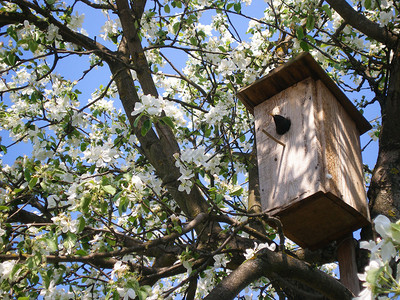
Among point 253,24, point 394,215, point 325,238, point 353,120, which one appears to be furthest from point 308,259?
point 253,24

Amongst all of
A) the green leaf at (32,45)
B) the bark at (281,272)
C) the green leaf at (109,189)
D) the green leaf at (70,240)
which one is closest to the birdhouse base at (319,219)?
the bark at (281,272)

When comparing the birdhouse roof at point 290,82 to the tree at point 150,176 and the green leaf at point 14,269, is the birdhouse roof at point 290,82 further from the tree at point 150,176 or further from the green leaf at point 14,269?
the green leaf at point 14,269

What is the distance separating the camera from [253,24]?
4789 mm

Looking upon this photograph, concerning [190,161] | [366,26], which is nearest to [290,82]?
[366,26]

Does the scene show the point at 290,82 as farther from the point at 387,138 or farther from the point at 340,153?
the point at 387,138

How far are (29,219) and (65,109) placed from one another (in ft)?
2.83

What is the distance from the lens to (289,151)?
283 centimetres

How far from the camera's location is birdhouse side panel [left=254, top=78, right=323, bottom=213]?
262 centimetres

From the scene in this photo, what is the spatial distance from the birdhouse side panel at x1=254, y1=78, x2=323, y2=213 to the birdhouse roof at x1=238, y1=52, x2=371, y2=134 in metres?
0.04

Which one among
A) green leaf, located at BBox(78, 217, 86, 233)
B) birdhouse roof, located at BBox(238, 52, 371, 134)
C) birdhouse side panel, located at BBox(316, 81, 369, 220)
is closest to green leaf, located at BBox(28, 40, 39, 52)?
birdhouse roof, located at BBox(238, 52, 371, 134)

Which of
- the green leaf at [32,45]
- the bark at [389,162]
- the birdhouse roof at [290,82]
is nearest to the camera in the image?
the bark at [389,162]

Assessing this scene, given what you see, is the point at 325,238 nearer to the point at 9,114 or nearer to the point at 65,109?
the point at 65,109

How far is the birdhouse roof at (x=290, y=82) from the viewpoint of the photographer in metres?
2.99

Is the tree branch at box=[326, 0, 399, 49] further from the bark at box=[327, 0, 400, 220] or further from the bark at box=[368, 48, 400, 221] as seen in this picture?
the bark at box=[368, 48, 400, 221]
